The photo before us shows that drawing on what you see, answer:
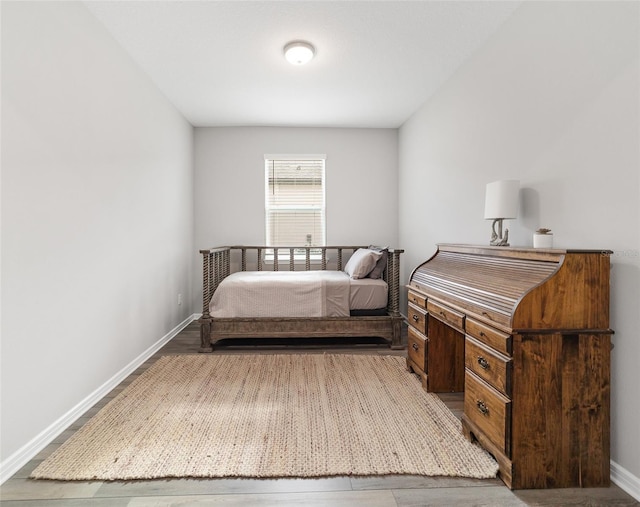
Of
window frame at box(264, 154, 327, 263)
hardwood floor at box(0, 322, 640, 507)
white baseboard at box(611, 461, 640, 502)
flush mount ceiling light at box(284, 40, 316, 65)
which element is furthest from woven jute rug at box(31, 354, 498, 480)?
flush mount ceiling light at box(284, 40, 316, 65)

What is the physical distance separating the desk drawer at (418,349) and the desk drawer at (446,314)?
24 cm

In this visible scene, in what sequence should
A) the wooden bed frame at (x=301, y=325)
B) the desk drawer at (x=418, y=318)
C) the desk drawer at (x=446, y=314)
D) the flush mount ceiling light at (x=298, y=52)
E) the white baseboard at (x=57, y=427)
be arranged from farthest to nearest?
the wooden bed frame at (x=301, y=325)
the flush mount ceiling light at (x=298, y=52)
the desk drawer at (x=418, y=318)
the desk drawer at (x=446, y=314)
the white baseboard at (x=57, y=427)

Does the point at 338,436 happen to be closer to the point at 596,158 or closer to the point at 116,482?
the point at 116,482

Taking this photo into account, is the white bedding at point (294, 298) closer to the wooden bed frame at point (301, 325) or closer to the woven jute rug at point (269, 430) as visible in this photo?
the wooden bed frame at point (301, 325)

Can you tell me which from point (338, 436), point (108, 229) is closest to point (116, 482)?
point (338, 436)

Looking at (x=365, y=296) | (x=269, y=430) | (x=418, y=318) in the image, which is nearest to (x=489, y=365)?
(x=418, y=318)

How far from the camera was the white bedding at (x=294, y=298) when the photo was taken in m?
3.01

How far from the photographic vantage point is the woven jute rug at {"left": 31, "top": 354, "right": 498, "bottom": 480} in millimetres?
1401

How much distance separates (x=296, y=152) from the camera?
4137mm

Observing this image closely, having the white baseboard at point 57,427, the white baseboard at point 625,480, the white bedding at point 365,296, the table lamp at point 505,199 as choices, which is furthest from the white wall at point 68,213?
the white baseboard at point 625,480

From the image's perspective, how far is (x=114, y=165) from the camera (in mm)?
2250

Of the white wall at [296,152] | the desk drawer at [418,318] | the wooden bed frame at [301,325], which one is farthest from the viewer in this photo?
the white wall at [296,152]

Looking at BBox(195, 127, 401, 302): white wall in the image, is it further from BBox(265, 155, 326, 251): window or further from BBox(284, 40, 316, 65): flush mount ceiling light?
BBox(284, 40, 316, 65): flush mount ceiling light

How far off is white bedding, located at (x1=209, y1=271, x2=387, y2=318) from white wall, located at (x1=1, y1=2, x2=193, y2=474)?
25.6 inches
